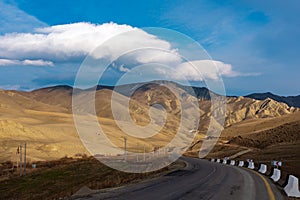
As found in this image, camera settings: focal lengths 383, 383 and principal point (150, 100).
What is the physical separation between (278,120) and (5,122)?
374 ft

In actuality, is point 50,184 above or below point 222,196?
below

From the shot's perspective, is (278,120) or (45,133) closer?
(45,133)

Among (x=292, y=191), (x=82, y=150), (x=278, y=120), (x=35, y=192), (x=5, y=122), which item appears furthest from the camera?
(x=278, y=120)

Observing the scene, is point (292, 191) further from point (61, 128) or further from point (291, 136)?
point (61, 128)

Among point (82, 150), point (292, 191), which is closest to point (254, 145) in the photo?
point (82, 150)

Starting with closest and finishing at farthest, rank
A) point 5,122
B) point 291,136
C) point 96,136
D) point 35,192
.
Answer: point 35,192 < point 291,136 < point 5,122 < point 96,136

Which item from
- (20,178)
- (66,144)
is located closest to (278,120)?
(66,144)

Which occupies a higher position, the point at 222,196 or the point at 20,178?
the point at 222,196

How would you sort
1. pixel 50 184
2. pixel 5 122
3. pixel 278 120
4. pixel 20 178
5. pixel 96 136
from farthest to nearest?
pixel 278 120 < pixel 96 136 < pixel 5 122 < pixel 20 178 < pixel 50 184

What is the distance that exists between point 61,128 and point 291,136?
3217 inches

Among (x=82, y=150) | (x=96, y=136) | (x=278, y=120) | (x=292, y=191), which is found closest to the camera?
(x=292, y=191)

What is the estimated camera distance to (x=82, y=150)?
100 meters

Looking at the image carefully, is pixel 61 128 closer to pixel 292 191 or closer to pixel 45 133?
pixel 45 133

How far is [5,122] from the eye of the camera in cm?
11281
